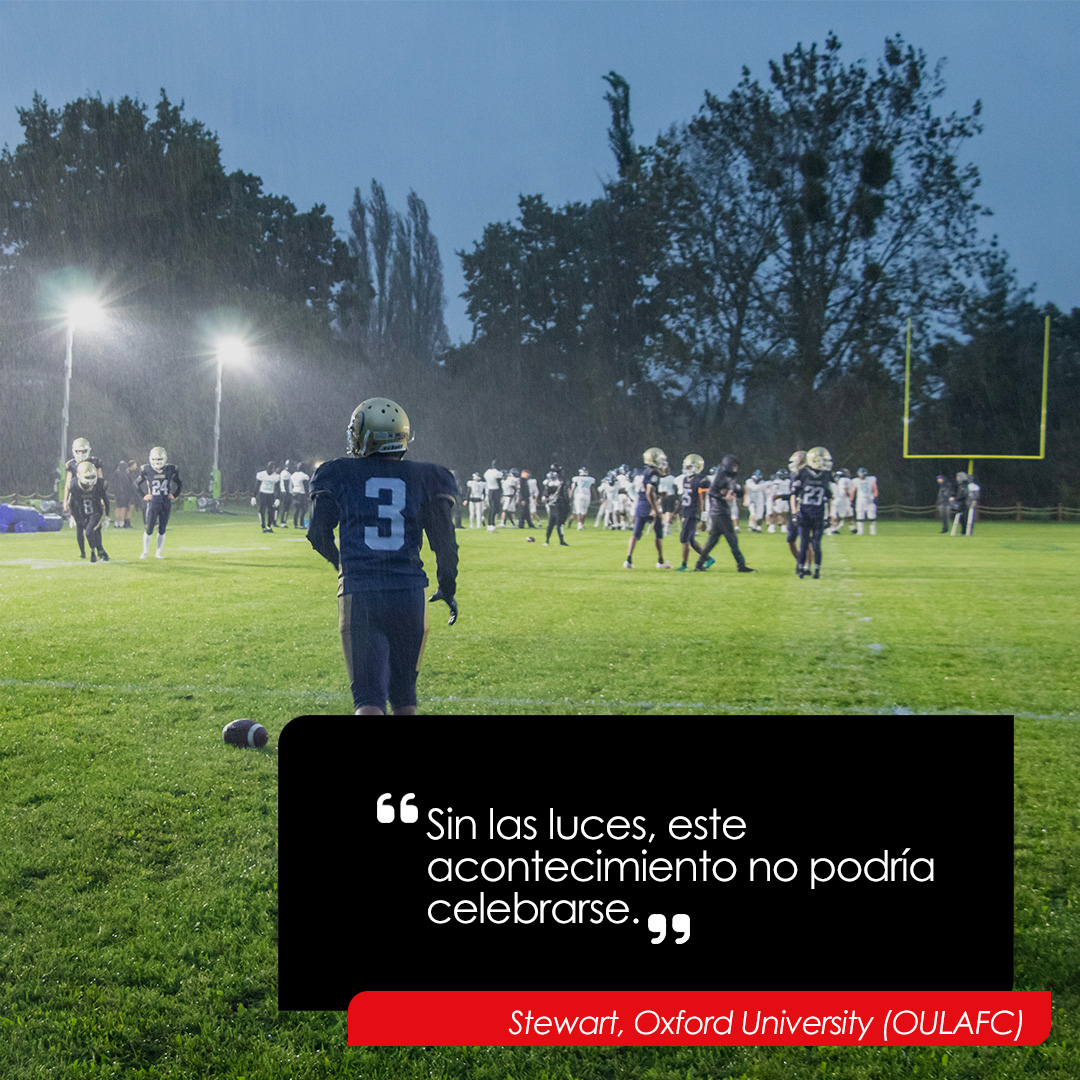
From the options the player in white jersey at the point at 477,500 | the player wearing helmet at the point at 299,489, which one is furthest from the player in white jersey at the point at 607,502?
the player wearing helmet at the point at 299,489

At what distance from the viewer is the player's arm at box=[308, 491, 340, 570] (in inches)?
177

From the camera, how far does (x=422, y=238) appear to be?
226ft

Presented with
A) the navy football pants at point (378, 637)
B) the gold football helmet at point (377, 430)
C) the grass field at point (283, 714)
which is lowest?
the grass field at point (283, 714)

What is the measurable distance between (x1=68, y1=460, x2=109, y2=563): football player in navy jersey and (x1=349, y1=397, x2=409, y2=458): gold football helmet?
13.9 metres

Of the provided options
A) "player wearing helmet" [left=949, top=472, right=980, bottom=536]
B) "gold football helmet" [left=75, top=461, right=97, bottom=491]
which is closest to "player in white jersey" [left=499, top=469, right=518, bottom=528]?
"player wearing helmet" [left=949, top=472, right=980, bottom=536]

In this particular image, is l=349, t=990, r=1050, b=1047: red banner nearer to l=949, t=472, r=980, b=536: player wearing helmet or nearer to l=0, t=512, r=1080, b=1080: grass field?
→ l=0, t=512, r=1080, b=1080: grass field

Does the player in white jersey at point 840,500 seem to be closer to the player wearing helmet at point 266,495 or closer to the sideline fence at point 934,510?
the sideline fence at point 934,510

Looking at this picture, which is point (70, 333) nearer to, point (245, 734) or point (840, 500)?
point (840, 500)

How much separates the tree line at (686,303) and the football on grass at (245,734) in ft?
133

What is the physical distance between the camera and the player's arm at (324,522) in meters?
4.48

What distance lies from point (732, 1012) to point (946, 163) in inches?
1917

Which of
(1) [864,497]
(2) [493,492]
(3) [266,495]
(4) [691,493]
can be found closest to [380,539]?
(4) [691,493]

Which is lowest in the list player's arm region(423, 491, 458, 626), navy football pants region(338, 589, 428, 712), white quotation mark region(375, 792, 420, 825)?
white quotation mark region(375, 792, 420, 825)

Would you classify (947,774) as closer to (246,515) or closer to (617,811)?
(617,811)
